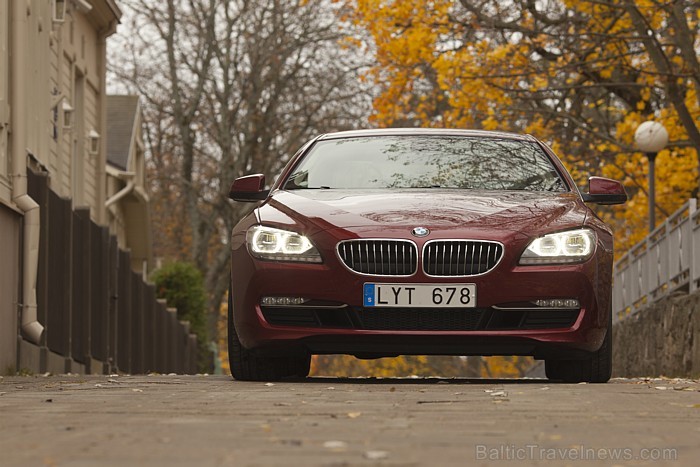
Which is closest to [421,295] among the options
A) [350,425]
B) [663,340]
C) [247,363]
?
[247,363]

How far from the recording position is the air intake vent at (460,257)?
8.49m

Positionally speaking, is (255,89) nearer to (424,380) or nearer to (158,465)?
(424,380)

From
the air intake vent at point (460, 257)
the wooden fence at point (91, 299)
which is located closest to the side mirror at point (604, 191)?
the air intake vent at point (460, 257)

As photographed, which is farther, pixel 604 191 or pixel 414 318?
pixel 604 191

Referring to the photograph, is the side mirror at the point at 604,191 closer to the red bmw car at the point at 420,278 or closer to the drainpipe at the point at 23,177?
the red bmw car at the point at 420,278

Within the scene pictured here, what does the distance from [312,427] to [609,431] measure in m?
1.05

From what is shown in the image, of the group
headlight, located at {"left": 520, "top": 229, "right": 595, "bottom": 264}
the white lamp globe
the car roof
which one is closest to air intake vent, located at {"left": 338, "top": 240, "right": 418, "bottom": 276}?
headlight, located at {"left": 520, "top": 229, "right": 595, "bottom": 264}

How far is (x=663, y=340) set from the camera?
1655 cm

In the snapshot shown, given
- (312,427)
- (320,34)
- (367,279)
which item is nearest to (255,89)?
(320,34)

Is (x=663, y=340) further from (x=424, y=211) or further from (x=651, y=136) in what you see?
(x=424, y=211)

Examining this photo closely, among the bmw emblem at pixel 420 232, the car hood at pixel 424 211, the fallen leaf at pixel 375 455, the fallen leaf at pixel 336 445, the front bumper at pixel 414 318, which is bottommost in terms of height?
the fallen leaf at pixel 336 445

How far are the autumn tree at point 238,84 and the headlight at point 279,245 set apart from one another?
2768cm

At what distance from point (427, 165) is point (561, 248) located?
1391mm

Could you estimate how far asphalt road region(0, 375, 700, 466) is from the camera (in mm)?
4562
